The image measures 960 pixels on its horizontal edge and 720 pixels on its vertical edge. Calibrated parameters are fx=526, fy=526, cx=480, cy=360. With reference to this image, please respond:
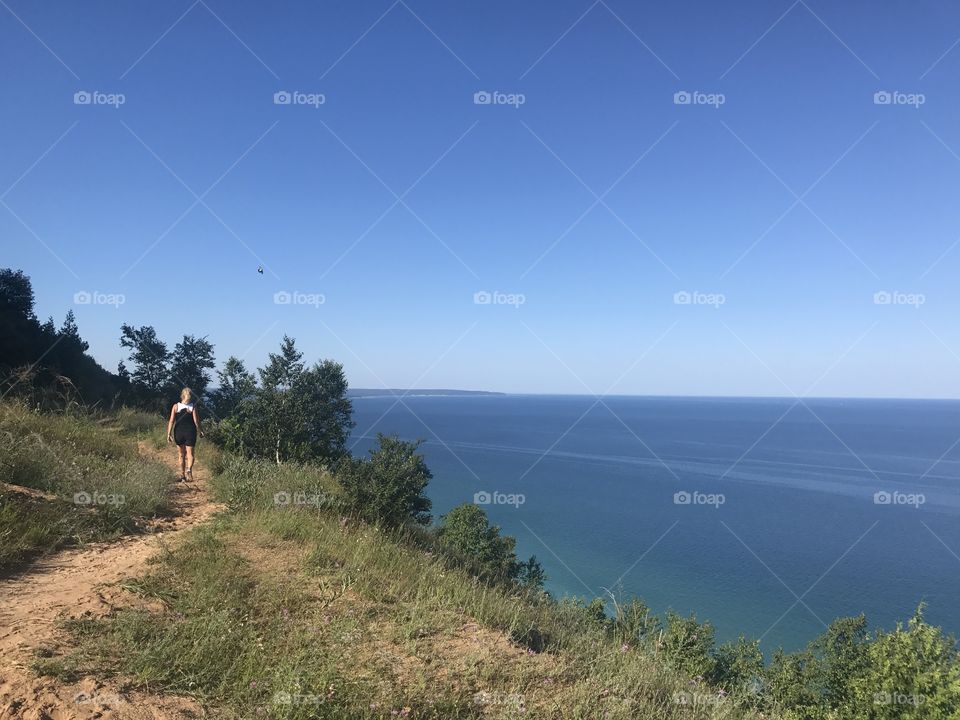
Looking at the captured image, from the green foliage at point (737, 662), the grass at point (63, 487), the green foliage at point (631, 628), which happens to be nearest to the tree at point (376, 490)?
the grass at point (63, 487)

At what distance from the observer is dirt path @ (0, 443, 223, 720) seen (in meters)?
3.18

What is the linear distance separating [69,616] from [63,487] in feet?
12.3

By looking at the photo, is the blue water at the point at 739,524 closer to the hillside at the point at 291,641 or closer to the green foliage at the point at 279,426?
the green foliage at the point at 279,426

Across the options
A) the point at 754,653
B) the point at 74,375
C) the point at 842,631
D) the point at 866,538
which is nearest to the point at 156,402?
the point at 74,375

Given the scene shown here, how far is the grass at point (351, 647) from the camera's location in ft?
11.9

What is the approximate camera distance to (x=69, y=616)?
419 cm

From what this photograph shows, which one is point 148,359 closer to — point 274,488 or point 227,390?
point 227,390

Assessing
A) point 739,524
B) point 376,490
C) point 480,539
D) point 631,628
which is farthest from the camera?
point 739,524

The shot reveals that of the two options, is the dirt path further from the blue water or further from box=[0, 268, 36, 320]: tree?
the blue water

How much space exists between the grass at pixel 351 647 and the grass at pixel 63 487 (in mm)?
1315

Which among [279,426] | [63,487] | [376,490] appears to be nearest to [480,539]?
[279,426]

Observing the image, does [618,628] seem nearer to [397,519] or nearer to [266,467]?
[397,519]

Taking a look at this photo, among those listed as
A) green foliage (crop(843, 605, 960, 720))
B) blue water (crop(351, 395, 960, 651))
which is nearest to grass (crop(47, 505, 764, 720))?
green foliage (crop(843, 605, 960, 720))

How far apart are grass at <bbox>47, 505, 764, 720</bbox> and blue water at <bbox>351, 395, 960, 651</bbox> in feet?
89.0
